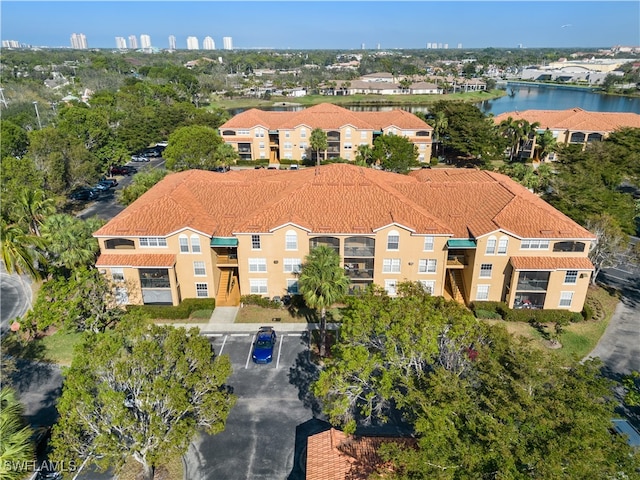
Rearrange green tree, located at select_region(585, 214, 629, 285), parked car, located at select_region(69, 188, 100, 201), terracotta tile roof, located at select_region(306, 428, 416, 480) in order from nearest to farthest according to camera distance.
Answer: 1. terracotta tile roof, located at select_region(306, 428, 416, 480)
2. green tree, located at select_region(585, 214, 629, 285)
3. parked car, located at select_region(69, 188, 100, 201)

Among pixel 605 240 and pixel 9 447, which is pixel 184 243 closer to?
pixel 9 447

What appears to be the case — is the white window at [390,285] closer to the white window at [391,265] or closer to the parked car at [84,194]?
the white window at [391,265]

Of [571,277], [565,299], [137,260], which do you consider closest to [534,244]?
[571,277]

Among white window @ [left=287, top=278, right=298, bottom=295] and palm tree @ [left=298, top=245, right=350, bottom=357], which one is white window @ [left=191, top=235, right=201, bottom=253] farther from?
palm tree @ [left=298, top=245, right=350, bottom=357]

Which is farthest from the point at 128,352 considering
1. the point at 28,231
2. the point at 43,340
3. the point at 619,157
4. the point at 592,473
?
the point at 619,157

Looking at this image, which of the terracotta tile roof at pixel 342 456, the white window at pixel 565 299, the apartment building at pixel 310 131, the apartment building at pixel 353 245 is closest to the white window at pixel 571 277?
the apartment building at pixel 353 245

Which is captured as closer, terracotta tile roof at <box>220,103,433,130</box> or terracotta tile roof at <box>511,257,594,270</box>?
terracotta tile roof at <box>511,257,594,270</box>

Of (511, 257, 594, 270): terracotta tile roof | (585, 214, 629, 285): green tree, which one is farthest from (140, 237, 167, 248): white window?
(585, 214, 629, 285): green tree
